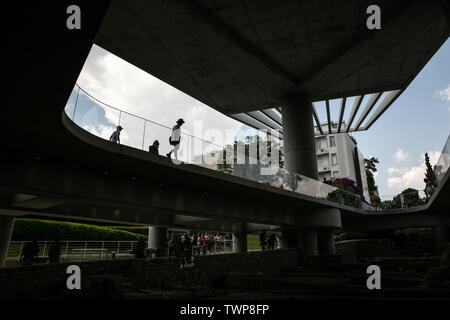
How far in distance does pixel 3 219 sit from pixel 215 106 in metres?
19.3

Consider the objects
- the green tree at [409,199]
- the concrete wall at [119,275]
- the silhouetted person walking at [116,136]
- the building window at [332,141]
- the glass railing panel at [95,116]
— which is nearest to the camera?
the concrete wall at [119,275]

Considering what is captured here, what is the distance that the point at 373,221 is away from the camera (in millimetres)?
27625

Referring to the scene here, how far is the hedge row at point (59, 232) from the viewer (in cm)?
2398

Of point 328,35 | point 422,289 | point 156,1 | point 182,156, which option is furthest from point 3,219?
point 328,35

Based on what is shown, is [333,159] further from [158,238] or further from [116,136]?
[116,136]

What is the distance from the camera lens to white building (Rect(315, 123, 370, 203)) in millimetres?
58469

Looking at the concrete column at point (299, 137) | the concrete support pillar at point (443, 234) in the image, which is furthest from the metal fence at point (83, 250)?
the concrete support pillar at point (443, 234)

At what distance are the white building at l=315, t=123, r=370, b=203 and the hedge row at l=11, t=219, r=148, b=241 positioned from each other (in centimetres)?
4214

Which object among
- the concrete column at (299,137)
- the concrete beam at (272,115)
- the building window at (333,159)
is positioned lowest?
the concrete column at (299,137)

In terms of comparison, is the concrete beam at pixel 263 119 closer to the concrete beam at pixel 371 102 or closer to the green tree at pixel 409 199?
the concrete beam at pixel 371 102

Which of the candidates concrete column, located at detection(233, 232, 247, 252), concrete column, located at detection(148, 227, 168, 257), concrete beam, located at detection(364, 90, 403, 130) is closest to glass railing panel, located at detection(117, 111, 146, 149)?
concrete column, located at detection(148, 227, 168, 257)

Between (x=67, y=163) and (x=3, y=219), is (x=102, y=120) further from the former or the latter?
(x=3, y=219)

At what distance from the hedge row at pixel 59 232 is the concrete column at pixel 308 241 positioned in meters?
17.5

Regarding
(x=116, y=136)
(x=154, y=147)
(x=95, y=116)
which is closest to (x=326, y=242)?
(x=154, y=147)
